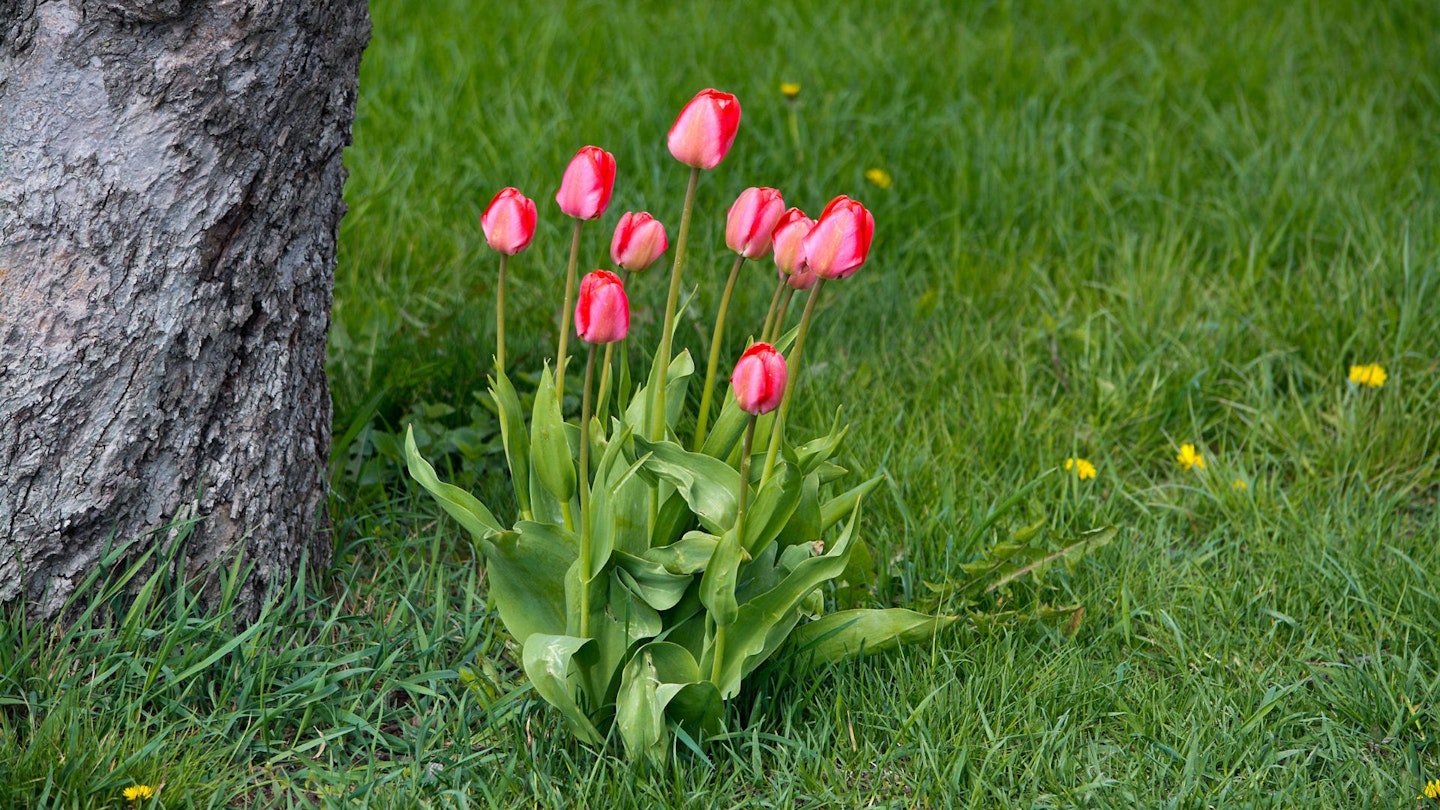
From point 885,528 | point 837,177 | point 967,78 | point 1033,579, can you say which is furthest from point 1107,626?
point 967,78

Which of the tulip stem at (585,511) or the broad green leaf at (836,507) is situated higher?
the tulip stem at (585,511)

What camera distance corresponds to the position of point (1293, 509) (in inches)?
90.3

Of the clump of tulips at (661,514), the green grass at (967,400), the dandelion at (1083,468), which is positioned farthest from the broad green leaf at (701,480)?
the dandelion at (1083,468)

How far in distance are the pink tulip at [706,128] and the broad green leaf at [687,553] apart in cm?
46

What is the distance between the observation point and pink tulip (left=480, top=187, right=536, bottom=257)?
4.99 feet

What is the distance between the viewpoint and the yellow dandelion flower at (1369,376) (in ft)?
8.45

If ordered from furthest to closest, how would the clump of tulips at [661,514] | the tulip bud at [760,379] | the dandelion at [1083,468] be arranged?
the dandelion at [1083,468] → the clump of tulips at [661,514] → the tulip bud at [760,379]

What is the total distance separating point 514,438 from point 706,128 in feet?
1.62

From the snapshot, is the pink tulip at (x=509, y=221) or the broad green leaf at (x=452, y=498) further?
the broad green leaf at (x=452, y=498)

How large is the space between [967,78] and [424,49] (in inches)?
60.4

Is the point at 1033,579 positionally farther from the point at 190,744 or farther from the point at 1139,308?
the point at 190,744

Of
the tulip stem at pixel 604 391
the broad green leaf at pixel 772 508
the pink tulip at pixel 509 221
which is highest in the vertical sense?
the pink tulip at pixel 509 221

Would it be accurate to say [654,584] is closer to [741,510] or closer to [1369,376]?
[741,510]

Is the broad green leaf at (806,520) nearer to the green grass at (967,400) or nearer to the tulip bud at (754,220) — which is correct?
the green grass at (967,400)
